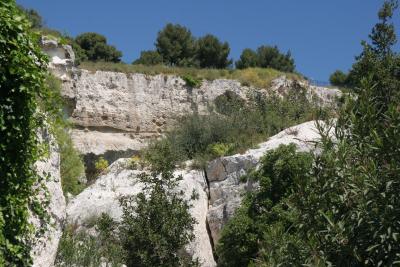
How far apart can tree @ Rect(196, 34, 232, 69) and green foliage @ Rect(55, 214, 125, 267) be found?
3066cm

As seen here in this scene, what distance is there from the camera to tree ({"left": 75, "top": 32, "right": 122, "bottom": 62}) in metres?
43.5

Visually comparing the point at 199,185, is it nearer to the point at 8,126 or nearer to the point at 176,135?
the point at 176,135

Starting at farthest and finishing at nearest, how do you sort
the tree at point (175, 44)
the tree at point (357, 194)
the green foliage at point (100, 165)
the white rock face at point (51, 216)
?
the tree at point (175, 44) < the green foliage at point (100, 165) < the white rock face at point (51, 216) < the tree at point (357, 194)

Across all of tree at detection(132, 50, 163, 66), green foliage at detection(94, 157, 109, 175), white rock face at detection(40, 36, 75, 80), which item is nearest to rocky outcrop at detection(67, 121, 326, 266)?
green foliage at detection(94, 157, 109, 175)

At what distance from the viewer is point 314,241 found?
4.88 metres

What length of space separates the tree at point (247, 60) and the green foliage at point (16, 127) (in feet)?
126

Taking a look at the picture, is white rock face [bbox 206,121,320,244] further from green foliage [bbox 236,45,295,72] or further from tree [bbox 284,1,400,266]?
green foliage [bbox 236,45,295,72]

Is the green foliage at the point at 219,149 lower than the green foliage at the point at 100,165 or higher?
higher

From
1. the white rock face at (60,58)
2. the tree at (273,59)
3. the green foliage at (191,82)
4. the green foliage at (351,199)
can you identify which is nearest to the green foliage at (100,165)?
the white rock face at (60,58)

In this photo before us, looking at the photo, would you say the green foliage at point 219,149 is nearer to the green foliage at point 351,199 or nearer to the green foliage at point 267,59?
the green foliage at point 351,199

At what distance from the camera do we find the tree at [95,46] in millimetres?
43531

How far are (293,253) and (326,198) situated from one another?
537 millimetres

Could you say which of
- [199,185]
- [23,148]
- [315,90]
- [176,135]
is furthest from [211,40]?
[23,148]

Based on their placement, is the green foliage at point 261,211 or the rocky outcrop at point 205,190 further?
the rocky outcrop at point 205,190
